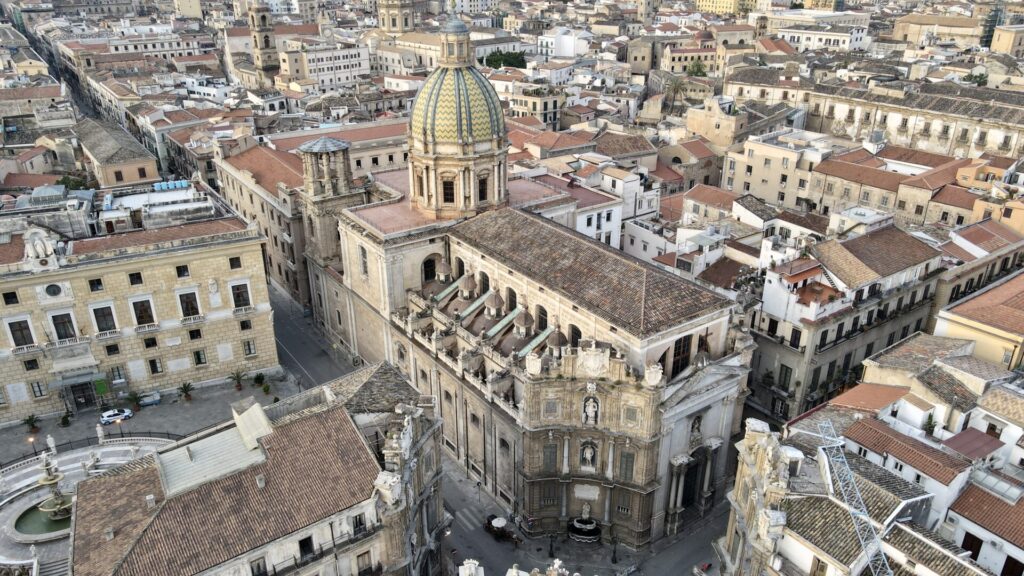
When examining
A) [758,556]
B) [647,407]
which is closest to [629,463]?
[647,407]

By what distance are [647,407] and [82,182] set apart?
71.9 m

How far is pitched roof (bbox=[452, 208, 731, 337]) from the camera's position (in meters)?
44.1

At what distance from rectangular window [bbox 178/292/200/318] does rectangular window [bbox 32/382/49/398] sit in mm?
10853

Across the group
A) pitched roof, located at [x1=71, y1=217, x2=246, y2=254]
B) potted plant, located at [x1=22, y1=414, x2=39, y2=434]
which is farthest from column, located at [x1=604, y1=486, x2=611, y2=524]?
potted plant, located at [x1=22, y1=414, x2=39, y2=434]

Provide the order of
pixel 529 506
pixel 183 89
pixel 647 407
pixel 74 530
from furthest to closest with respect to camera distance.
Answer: pixel 183 89 < pixel 529 506 < pixel 647 407 < pixel 74 530

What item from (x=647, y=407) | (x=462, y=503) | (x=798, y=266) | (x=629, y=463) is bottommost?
(x=462, y=503)

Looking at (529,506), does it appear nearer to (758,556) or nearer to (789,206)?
(758,556)

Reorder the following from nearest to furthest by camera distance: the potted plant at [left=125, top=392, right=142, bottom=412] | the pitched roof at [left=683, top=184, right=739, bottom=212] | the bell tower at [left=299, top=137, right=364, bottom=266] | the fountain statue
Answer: the fountain statue
the potted plant at [left=125, top=392, right=142, bottom=412]
the bell tower at [left=299, top=137, right=364, bottom=266]
the pitched roof at [left=683, top=184, right=739, bottom=212]

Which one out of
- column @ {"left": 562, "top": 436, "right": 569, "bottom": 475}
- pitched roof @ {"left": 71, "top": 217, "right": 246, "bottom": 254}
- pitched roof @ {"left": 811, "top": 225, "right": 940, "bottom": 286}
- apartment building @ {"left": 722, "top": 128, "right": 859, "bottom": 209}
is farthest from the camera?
apartment building @ {"left": 722, "top": 128, "right": 859, "bottom": 209}

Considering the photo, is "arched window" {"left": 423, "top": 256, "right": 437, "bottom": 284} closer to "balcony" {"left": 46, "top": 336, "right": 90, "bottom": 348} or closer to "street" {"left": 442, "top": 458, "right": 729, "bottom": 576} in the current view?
"street" {"left": 442, "top": 458, "right": 729, "bottom": 576}

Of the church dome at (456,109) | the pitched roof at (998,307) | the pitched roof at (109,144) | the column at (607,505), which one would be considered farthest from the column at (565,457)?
the pitched roof at (109,144)

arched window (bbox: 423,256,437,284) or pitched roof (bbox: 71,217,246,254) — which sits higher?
pitched roof (bbox: 71,217,246,254)

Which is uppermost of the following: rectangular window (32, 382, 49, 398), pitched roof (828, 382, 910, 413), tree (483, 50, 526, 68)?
tree (483, 50, 526, 68)

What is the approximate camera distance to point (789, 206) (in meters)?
87.3
